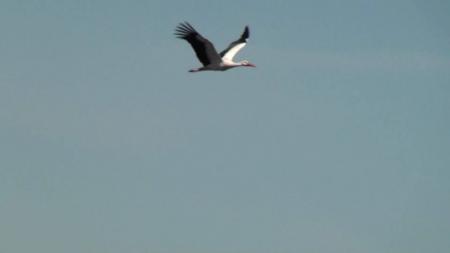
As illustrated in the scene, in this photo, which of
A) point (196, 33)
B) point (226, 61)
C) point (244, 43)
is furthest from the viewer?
point (244, 43)

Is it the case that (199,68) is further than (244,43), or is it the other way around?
(244,43)

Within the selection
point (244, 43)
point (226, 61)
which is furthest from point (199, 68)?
point (244, 43)

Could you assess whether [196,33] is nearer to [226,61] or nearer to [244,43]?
[226,61]

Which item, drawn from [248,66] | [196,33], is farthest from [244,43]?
[196,33]

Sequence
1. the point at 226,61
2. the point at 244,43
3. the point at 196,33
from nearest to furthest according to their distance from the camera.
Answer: the point at 196,33 → the point at 226,61 → the point at 244,43
